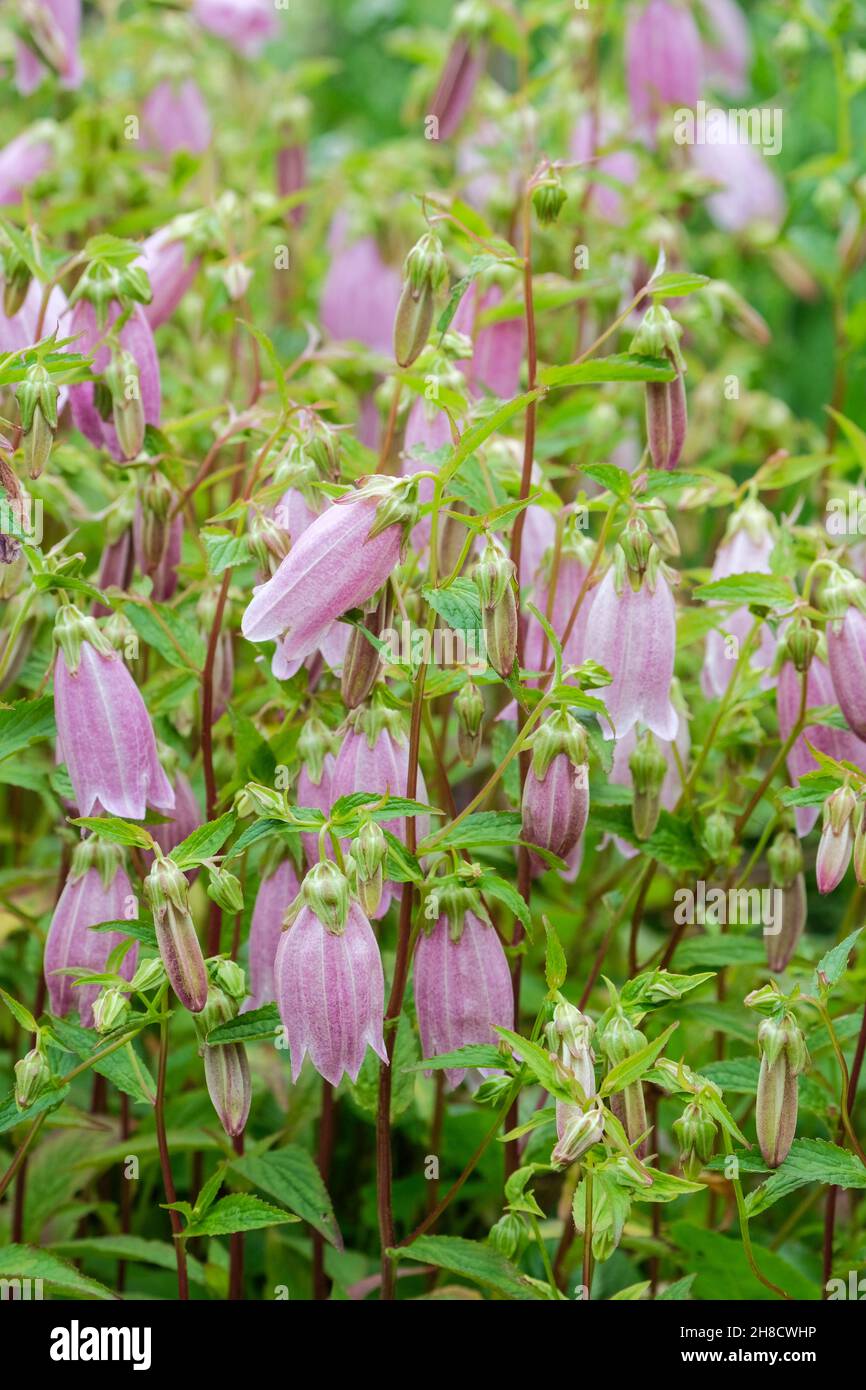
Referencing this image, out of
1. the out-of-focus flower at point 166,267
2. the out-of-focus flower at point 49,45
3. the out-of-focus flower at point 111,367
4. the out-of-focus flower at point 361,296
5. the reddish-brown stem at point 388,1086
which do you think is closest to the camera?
the reddish-brown stem at point 388,1086

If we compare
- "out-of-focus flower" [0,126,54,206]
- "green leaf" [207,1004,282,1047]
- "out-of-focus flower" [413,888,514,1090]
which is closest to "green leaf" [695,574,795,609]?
"out-of-focus flower" [413,888,514,1090]

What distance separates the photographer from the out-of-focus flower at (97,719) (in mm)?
1545

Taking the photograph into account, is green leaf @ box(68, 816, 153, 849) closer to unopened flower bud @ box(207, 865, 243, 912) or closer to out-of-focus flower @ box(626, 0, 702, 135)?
unopened flower bud @ box(207, 865, 243, 912)

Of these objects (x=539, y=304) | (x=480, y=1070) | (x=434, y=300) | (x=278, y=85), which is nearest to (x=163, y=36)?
(x=278, y=85)

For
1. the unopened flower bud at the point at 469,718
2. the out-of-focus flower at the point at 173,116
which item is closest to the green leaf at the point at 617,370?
the unopened flower bud at the point at 469,718

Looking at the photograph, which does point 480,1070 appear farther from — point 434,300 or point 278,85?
point 278,85

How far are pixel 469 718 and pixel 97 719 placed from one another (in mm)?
375

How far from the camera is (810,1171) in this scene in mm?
1488

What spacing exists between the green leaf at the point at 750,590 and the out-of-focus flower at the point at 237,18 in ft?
7.04

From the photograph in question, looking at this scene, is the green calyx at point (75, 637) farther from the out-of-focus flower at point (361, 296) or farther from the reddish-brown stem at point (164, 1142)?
the out-of-focus flower at point (361, 296)

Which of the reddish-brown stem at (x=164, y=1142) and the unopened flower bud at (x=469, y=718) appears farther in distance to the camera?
the unopened flower bud at (x=469, y=718)

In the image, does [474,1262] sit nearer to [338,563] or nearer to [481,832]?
[481,832]

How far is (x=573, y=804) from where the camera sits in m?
1.50
